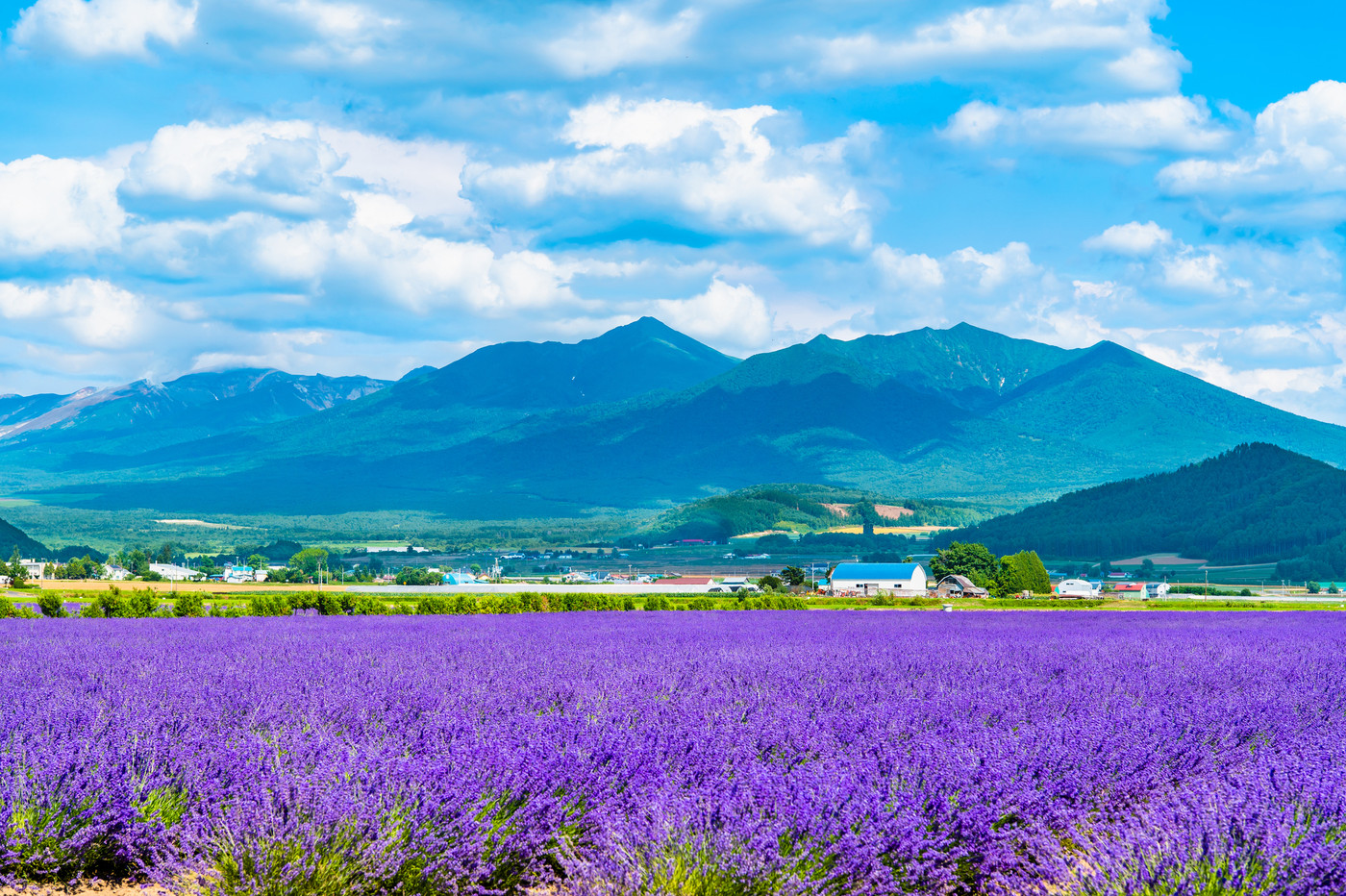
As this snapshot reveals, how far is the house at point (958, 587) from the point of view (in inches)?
3085

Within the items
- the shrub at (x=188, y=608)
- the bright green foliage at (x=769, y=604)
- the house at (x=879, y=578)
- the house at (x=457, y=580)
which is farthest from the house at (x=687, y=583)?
the shrub at (x=188, y=608)

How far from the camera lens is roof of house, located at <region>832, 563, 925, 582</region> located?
88125 mm

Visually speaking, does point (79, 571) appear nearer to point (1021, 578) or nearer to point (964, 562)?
point (964, 562)

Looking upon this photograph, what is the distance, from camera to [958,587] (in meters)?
82.1

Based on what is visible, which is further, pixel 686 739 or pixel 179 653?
pixel 179 653

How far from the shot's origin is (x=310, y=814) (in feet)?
20.1

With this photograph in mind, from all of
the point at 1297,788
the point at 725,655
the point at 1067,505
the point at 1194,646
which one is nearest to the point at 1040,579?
the point at 1194,646

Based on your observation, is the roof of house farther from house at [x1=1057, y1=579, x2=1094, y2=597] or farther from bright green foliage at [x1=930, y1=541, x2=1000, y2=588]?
house at [x1=1057, y1=579, x2=1094, y2=597]

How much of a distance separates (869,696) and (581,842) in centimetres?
472

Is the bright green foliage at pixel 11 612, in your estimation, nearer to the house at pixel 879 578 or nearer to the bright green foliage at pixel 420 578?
the house at pixel 879 578

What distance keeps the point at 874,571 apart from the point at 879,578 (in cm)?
239

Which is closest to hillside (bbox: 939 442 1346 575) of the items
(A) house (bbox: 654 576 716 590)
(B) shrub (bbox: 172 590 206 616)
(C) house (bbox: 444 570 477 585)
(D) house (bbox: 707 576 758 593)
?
(A) house (bbox: 654 576 716 590)

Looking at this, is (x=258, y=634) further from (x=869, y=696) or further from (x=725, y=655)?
(x=869, y=696)

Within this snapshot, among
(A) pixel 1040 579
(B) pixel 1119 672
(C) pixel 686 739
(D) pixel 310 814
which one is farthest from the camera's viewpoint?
(A) pixel 1040 579
